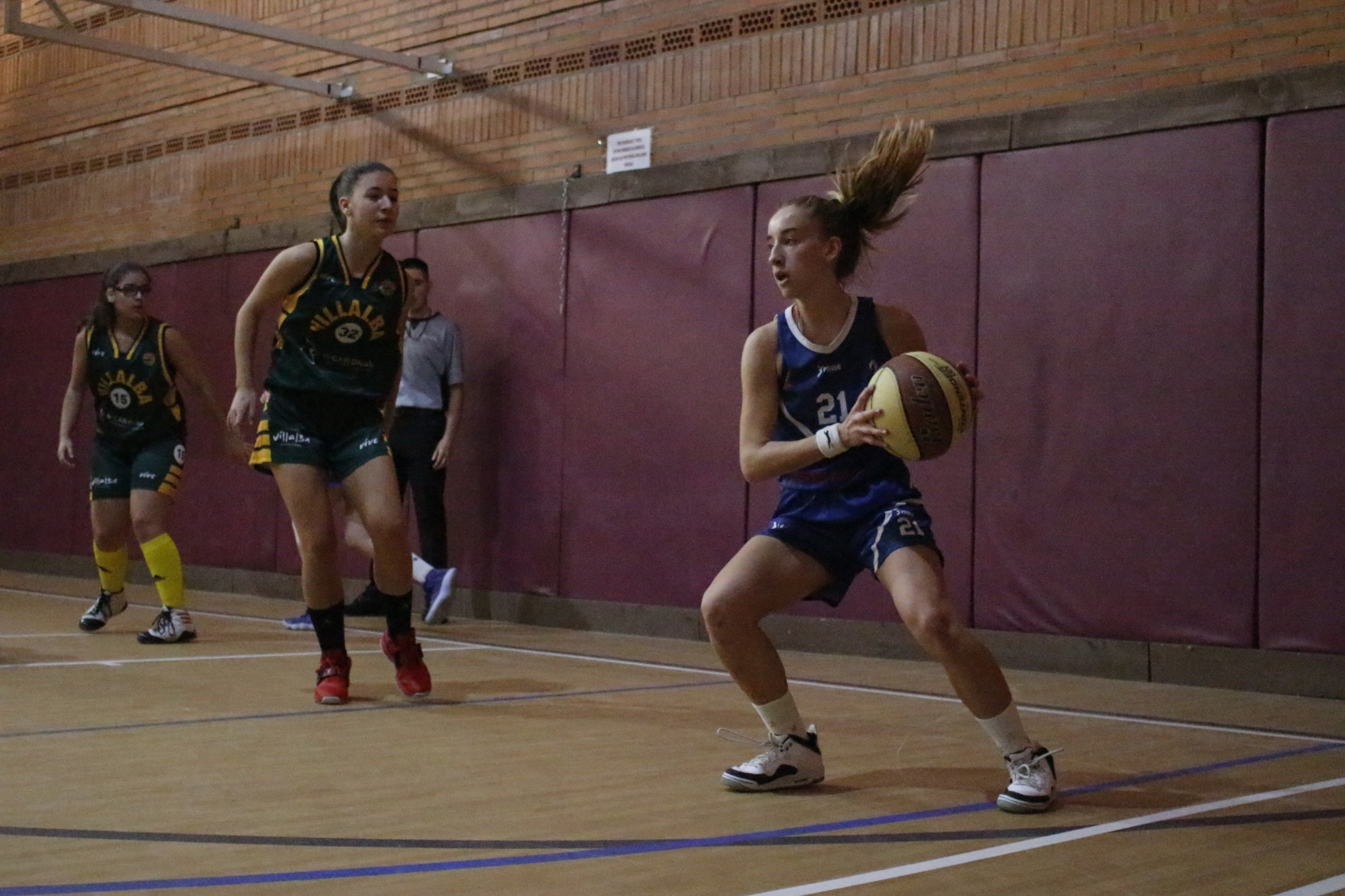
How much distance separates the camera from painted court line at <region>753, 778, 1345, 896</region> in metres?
2.71

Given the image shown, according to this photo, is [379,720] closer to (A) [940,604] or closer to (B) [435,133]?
(A) [940,604]

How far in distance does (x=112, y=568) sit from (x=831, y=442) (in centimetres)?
502

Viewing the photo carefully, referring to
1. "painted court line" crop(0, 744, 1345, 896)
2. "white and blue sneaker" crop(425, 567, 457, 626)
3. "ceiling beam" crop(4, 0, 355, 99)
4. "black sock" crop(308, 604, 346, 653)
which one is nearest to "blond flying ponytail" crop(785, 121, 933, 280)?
"painted court line" crop(0, 744, 1345, 896)

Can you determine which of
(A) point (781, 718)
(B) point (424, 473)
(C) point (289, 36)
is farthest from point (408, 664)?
(C) point (289, 36)

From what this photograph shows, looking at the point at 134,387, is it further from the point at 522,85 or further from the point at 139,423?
the point at 522,85

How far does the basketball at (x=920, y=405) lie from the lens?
3484 mm

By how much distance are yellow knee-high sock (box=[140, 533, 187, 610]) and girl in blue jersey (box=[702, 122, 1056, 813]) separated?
163 inches

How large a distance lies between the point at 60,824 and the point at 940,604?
2.00 meters

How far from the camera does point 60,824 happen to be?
320 cm

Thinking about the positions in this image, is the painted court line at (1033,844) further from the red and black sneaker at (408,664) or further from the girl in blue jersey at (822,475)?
the red and black sneaker at (408,664)

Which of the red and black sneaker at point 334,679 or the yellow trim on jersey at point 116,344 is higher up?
the yellow trim on jersey at point 116,344

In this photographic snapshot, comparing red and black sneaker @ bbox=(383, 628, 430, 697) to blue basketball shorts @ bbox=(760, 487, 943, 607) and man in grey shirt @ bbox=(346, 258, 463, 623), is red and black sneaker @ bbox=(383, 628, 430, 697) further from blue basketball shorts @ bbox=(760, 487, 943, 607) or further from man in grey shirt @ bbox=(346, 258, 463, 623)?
man in grey shirt @ bbox=(346, 258, 463, 623)

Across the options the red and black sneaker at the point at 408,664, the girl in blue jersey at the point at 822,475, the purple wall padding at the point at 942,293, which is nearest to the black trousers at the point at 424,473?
the purple wall padding at the point at 942,293

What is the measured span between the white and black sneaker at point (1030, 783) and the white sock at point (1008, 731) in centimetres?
1
